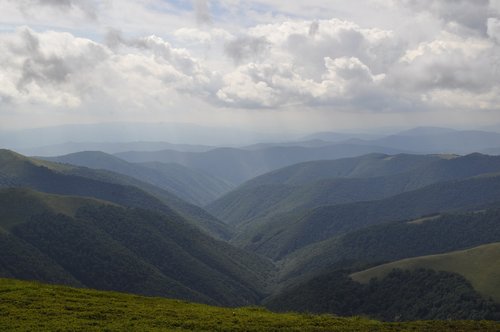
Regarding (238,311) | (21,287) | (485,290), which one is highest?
(21,287)

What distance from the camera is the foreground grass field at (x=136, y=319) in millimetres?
49134

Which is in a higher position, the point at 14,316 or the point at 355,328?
the point at 14,316

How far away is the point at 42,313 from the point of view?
53.0 m

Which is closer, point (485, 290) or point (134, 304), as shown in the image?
point (134, 304)

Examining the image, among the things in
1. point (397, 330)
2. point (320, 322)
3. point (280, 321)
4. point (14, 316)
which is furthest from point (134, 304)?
point (397, 330)

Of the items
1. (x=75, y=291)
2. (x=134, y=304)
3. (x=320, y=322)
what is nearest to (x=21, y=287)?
(x=75, y=291)

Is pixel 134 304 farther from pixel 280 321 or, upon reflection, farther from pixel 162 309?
pixel 280 321

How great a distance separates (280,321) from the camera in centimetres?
5503

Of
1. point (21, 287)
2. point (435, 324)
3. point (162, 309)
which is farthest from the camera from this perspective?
point (21, 287)

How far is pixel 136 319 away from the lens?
175 feet

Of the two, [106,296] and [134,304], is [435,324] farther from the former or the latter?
[106,296]

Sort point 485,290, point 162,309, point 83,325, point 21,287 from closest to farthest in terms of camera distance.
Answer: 1. point 83,325
2. point 162,309
3. point 21,287
4. point 485,290

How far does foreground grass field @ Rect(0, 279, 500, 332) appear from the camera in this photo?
49.1 metres

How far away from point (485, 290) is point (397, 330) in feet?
539
